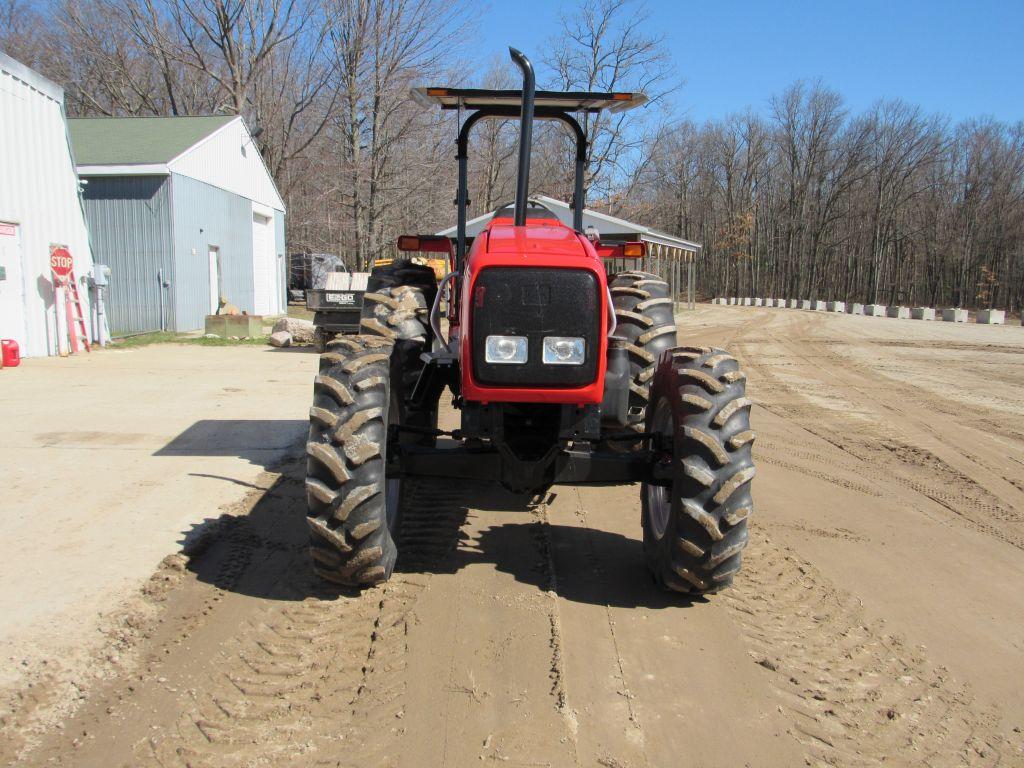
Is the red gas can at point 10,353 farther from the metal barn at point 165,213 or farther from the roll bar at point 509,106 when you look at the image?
the roll bar at point 509,106

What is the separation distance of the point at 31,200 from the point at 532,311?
42.5 ft

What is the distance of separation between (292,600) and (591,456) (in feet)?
5.61

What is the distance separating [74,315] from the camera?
14266 millimetres

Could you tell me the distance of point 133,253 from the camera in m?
19.1

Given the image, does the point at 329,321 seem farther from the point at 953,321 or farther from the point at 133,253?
the point at 953,321

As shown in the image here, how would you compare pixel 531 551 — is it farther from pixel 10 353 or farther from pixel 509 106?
pixel 10 353

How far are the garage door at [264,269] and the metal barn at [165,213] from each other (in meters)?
1.93

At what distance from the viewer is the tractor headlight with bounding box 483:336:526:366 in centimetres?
376

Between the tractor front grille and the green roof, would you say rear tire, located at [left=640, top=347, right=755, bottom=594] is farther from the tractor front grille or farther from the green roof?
the green roof

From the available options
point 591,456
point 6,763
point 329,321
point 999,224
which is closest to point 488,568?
point 591,456

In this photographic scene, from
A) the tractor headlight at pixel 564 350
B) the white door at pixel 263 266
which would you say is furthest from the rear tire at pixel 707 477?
the white door at pixel 263 266

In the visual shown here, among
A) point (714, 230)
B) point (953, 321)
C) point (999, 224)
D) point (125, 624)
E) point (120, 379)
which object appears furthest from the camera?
point (714, 230)

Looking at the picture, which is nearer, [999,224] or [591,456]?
[591,456]

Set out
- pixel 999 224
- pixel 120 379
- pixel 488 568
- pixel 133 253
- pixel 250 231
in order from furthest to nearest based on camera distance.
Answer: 1. pixel 999 224
2. pixel 250 231
3. pixel 133 253
4. pixel 120 379
5. pixel 488 568
